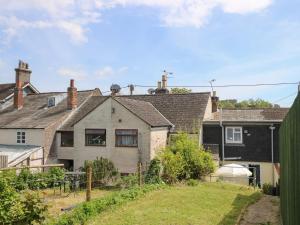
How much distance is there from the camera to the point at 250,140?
2988cm

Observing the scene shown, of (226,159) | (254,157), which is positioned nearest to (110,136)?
(226,159)

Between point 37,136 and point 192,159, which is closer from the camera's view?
point 192,159

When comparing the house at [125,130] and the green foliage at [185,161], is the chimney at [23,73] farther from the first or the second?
the green foliage at [185,161]

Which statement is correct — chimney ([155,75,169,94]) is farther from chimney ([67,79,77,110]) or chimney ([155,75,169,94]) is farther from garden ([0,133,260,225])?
garden ([0,133,260,225])

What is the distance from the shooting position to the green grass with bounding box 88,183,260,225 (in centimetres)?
1366

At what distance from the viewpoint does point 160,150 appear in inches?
1065

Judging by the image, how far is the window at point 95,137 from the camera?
93.7 feet

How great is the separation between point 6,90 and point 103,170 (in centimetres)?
2240

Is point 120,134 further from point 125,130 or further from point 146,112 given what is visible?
point 146,112

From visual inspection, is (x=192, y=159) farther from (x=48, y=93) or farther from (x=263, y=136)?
(x=48, y=93)

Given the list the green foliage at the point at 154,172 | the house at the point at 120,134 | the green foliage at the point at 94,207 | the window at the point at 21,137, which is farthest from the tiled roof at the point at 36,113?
the green foliage at the point at 94,207

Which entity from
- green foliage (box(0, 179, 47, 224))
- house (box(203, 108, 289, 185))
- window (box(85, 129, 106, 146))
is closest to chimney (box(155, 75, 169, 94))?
house (box(203, 108, 289, 185))

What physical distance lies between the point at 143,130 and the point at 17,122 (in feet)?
43.5

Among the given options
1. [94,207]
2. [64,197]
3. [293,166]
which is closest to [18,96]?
[64,197]
